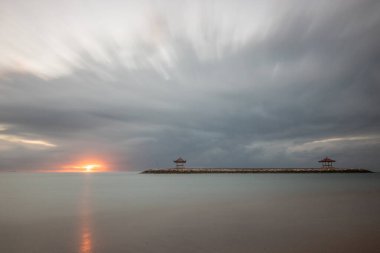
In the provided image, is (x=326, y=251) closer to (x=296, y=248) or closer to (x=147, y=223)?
(x=296, y=248)

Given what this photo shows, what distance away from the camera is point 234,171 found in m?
116

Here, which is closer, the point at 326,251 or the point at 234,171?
the point at 326,251

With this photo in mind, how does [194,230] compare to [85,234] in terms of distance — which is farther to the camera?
[194,230]

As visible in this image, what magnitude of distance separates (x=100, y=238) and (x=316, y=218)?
43.0ft

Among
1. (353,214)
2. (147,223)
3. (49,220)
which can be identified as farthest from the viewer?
(353,214)

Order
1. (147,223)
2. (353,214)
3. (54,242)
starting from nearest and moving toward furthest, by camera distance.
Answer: (54,242) → (147,223) → (353,214)

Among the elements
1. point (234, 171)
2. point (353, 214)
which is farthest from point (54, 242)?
point (234, 171)

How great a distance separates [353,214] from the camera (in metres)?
17.6

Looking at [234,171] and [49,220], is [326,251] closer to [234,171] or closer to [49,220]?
[49,220]

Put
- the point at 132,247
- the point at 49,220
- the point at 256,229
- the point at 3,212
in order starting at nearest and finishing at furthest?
the point at 132,247 → the point at 256,229 → the point at 49,220 → the point at 3,212

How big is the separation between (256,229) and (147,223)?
6.44 meters

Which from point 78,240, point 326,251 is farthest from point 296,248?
point 78,240

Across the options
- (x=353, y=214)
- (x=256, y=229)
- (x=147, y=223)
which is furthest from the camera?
(x=353, y=214)

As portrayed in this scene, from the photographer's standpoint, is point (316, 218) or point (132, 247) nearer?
point (132, 247)
